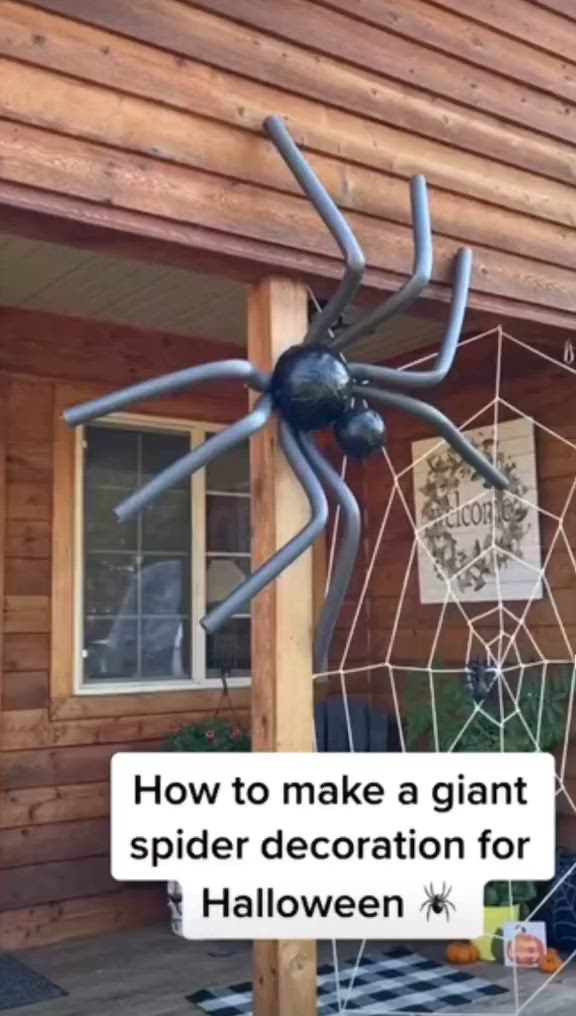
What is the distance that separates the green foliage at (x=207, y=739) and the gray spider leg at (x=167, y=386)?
1.89 metres

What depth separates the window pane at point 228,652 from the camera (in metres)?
4.17

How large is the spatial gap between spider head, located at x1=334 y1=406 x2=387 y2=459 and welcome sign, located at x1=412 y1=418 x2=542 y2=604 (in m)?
1.33

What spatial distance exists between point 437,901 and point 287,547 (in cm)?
81

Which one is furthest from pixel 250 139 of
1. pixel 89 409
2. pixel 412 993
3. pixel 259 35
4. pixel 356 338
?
pixel 412 993

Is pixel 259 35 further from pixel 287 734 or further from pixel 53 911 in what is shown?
pixel 53 911

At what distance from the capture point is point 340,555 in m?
2.35

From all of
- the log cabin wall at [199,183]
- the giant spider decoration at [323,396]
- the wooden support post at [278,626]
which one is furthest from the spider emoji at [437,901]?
the log cabin wall at [199,183]

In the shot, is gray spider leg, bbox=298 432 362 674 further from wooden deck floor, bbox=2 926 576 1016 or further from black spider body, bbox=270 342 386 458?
wooden deck floor, bbox=2 926 576 1016

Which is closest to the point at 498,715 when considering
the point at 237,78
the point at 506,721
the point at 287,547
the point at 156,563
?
the point at 506,721

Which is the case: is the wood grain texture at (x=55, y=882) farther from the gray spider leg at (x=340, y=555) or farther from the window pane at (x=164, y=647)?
the gray spider leg at (x=340, y=555)

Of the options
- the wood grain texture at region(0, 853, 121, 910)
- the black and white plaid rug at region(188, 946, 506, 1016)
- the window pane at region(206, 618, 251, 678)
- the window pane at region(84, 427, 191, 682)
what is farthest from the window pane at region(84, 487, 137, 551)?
the black and white plaid rug at region(188, 946, 506, 1016)

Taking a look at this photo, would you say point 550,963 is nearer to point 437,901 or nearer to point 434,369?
point 437,901

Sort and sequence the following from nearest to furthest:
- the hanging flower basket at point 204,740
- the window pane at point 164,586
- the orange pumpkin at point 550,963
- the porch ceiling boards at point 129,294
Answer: the porch ceiling boards at point 129,294
the orange pumpkin at point 550,963
the hanging flower basket at point 204,740
the window pane at point 164,586

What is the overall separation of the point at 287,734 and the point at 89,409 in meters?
0.83
